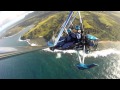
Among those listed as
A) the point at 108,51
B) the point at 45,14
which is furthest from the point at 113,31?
the point at 45,14
